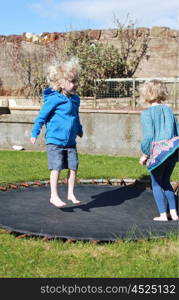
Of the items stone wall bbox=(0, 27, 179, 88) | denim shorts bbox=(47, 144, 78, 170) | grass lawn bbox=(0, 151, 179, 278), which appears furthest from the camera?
stone wall bbox=(0, 27, 179, 88)

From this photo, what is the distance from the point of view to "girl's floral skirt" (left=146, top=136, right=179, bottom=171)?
151 inches

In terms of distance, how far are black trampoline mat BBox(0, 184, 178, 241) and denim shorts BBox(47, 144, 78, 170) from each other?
15.9 inches

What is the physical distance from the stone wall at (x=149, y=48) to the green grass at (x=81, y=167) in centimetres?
765

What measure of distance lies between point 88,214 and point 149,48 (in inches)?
457

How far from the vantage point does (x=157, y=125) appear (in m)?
3.91

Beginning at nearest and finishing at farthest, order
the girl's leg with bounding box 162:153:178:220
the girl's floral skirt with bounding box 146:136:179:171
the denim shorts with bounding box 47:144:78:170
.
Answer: the girl's floral skirt with bounding box 146:136:179:171 < the girl's leg with bounding box 162:153:178:220 < the denim shorts with bounding box 47:144:78:170

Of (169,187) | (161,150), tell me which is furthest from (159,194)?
(161,150)

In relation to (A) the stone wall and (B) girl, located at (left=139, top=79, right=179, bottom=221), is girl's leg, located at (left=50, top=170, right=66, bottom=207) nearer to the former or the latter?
(B) girl, located at (left=139, top=79, right=179, bottom=221)

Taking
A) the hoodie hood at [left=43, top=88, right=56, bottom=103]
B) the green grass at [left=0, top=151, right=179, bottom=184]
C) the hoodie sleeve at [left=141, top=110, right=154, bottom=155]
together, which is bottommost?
the green grass at [left=0, top=151, right=179, bottom=184]

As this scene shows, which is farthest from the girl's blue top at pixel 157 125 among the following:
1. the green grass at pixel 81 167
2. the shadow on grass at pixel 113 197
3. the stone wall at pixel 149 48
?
the stone wall at pixel 149 48

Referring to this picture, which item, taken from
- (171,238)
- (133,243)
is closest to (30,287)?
(133,243)

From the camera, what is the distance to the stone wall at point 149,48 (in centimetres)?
1447

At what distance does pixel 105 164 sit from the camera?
6.98 m

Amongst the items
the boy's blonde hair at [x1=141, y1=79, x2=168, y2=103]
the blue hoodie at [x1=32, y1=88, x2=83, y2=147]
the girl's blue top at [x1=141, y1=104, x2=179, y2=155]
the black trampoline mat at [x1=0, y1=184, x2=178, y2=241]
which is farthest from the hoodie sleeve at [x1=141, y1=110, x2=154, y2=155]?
the blue hoodie at [x1=32, y1=88, x2=83, y2=147]
